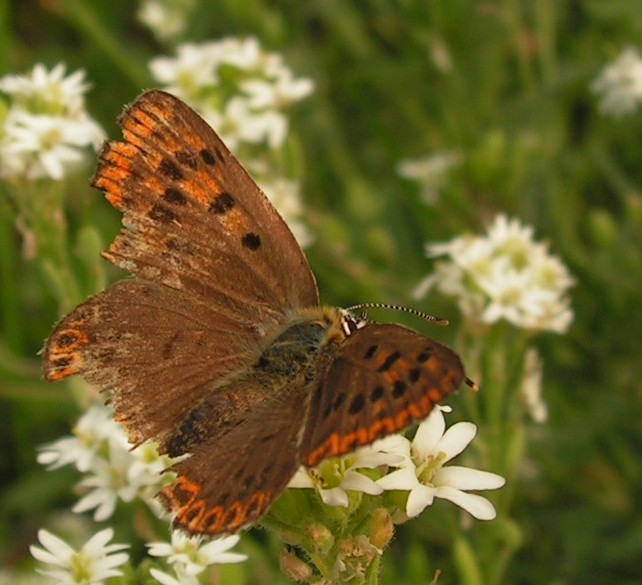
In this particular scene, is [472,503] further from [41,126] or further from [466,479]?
[41,126]

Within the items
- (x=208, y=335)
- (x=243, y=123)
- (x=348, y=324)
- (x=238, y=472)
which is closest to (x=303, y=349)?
(x=348, y=324)

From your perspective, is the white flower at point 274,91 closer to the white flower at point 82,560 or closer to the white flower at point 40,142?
the white flower at point 40,142

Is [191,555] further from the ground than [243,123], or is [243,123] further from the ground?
[243,123]

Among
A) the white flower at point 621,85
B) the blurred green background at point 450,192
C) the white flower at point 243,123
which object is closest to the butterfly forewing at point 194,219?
the blurred green background at point 450,192

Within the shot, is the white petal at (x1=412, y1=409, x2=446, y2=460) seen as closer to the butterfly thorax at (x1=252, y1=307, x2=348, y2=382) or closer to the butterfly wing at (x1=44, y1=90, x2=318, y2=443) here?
the butterfly thorax at (x1=252, y1=307, x2=348, y2=382)

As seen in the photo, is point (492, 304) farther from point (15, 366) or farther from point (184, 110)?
point (15, 366)

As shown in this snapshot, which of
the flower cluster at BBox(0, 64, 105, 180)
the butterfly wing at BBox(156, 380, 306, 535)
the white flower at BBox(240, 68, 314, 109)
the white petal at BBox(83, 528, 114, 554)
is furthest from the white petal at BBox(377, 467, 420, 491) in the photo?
the white flower at BBox(240, 68, 314, 109)

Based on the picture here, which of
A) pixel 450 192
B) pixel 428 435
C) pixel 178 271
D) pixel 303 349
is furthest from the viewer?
pixel 450 192
